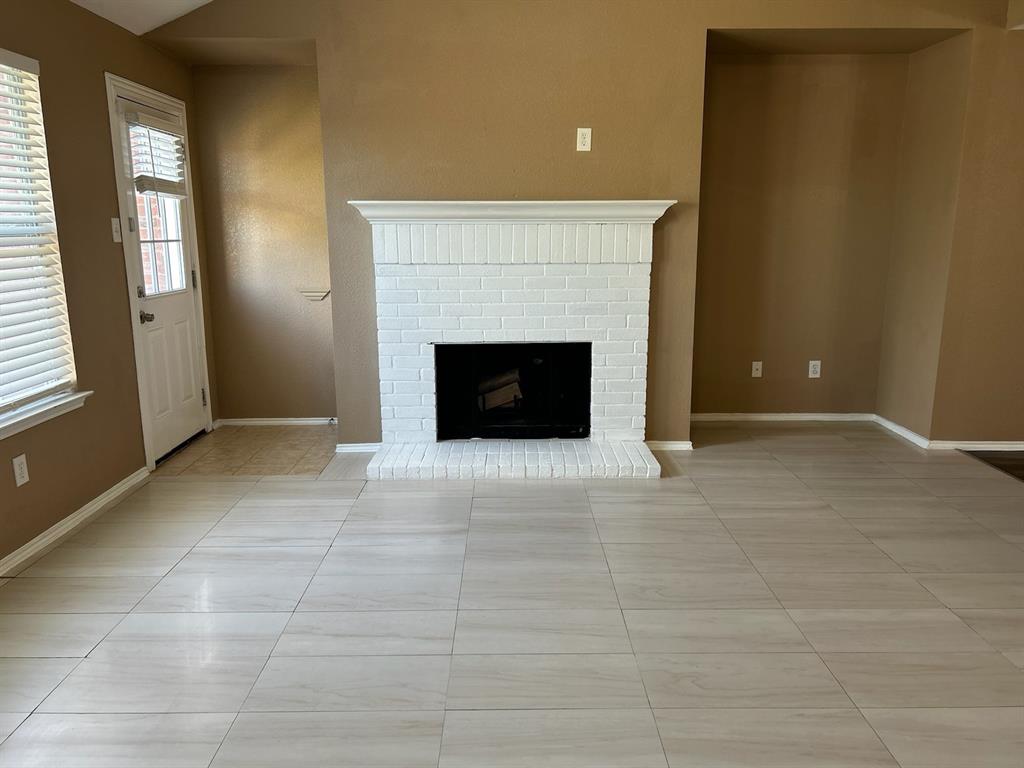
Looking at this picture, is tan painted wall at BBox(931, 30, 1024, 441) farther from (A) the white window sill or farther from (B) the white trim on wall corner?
(A) the white window sill

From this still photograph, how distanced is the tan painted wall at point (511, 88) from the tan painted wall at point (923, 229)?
1.32ft

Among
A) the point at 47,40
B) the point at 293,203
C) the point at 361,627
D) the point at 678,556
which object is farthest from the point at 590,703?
the point at 293,203

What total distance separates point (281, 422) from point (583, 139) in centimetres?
262

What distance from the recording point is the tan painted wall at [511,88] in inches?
150

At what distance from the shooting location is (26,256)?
291 centimetres

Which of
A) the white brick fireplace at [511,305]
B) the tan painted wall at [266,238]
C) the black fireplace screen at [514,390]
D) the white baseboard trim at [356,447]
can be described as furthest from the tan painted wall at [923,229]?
the tan painted wall at [266,238]

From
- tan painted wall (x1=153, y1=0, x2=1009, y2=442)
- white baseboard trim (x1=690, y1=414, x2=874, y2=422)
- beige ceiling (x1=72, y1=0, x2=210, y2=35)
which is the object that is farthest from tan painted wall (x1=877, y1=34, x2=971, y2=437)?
beige ceiling (x1=72, y1=0, x2=210, y2=35)

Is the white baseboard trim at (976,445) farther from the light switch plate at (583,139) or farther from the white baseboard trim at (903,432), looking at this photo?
the light switch plate at (583,139)

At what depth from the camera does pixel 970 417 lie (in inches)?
167

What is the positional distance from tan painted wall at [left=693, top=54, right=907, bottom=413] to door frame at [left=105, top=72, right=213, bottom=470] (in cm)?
312

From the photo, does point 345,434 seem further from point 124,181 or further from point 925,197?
point 925,197

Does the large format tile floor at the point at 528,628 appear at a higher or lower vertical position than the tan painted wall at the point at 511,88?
lower

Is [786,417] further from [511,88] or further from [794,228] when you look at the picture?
[511,88]

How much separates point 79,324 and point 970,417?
184 inches
